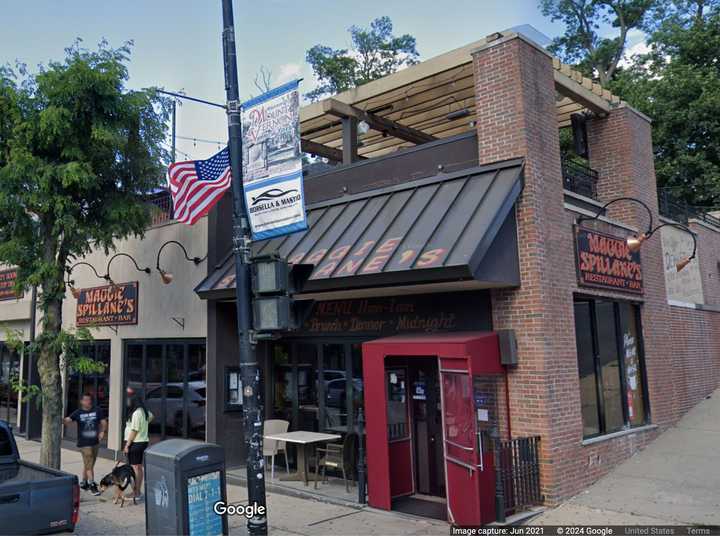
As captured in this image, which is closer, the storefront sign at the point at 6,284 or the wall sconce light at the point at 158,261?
the wall sconce light at the point at 158,261

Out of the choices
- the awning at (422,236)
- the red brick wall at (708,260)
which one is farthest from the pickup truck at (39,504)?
the red brick wall at (708,260)

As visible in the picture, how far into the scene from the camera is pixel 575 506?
8.56 metres

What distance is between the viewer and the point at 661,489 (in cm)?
908

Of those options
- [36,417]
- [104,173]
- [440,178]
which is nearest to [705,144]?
[440,178]

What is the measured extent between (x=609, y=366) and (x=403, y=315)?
3836 millimetres

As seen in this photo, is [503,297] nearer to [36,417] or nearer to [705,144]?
[36,417]

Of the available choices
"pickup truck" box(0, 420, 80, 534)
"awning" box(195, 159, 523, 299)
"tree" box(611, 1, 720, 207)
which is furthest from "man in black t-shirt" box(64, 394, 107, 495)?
"tree" box(611, 1, 720, 207)

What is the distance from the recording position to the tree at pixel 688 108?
2361 centimetres

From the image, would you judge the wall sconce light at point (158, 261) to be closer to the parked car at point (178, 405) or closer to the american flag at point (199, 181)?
the american flag at point (199, 181)

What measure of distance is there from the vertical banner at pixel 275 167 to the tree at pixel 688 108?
69.4ft

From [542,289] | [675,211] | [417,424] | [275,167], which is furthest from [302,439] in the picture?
[675,211]

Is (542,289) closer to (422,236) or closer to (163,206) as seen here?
Answer: (422,236)

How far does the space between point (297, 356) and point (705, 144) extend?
67.4ft

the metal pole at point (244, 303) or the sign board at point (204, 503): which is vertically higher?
→ the metal pole at point (244, 303)
